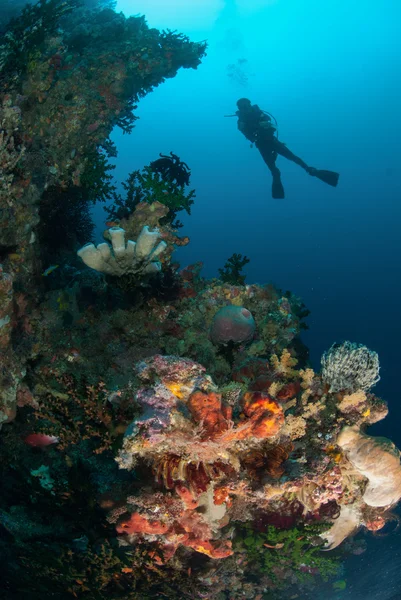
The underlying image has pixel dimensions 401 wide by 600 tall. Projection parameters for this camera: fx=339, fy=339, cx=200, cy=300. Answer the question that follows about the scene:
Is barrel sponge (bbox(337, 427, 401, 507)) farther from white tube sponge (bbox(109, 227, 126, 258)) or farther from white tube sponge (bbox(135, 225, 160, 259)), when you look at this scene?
white tube sponge (bbox(109, 227, 126, 258))

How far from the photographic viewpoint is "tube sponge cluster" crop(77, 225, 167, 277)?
14.8ft

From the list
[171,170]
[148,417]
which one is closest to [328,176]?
[171,170]

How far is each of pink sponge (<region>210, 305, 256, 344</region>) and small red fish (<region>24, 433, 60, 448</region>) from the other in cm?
253

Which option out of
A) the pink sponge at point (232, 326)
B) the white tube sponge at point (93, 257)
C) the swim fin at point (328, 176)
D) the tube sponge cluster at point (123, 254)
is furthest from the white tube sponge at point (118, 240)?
the swim fin at point (328, 176)

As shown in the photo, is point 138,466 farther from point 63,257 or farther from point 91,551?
point 63,257

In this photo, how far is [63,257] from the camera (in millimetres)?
6770

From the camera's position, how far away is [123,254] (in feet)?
15.4

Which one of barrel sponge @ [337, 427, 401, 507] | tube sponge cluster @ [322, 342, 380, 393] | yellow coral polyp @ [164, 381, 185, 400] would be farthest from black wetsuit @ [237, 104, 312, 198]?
yellow coral polyp @ [164, 381, 185, 400]

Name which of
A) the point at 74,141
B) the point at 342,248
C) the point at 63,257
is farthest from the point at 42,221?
the point at 342,248

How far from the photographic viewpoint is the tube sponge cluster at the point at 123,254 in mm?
4520

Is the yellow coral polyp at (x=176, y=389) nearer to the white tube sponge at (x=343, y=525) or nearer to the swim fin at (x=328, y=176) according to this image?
the white tube sponge at (x=343, y=525)

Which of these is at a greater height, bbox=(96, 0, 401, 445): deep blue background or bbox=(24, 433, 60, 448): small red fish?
bbox=(96, 0, 401, 445): deep blue background

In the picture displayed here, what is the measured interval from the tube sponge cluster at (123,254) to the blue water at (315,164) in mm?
24849

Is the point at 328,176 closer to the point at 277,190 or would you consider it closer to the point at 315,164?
the point at 277,190
